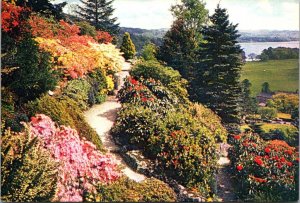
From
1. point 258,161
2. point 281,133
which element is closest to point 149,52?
point 281,133

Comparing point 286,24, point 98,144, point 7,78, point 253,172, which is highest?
point 286,24

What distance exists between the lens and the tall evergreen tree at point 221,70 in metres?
13.2

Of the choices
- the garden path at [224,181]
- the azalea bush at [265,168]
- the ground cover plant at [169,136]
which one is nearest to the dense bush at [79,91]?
the ground cover plant at [169,136]

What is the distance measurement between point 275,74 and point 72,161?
6785 mm

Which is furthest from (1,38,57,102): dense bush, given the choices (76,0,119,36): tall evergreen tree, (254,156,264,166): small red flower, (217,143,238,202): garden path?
(76,0,119,36): tall evergreen tree

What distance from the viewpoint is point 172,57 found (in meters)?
15.4

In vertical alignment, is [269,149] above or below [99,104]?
below

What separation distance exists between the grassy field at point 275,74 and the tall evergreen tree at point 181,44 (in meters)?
2.59

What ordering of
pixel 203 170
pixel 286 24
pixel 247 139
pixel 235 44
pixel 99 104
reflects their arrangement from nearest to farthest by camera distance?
pixel 203 170, pixel 286 24, pixel 247 139, pixel 99 104, pixel 235 44

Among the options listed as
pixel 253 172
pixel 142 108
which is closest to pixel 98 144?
pixel 142 108

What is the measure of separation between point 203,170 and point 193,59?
7354 mm

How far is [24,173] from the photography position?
5.94m

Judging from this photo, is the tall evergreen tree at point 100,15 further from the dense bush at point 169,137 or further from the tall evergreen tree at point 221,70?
the dense bush at point 169,137

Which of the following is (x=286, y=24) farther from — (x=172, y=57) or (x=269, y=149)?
(x=172, y=57)
